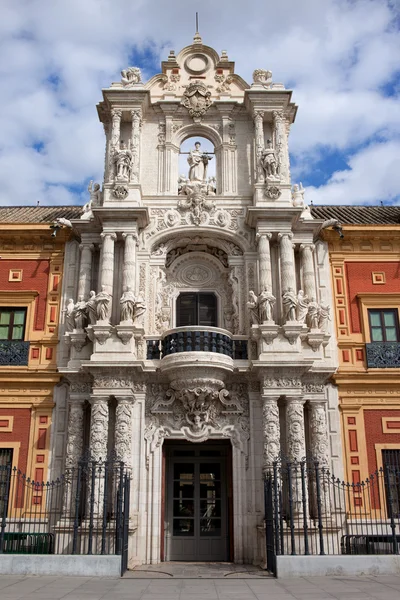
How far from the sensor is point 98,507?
54.1 feet

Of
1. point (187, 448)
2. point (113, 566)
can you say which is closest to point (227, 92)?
point (187, 448)

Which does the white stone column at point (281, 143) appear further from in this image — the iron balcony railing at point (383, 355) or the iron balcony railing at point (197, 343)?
the iron balcony railing at point (383, 355)

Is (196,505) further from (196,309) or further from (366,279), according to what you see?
(366,279)

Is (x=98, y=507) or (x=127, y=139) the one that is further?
(x=127, y=139)

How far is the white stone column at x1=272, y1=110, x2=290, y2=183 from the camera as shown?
68.0 ft

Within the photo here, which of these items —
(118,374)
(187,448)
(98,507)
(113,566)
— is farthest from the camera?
(187,448)

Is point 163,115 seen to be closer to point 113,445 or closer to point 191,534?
point 113,445

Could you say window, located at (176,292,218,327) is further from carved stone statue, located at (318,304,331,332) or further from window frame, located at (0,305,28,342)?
window frame, located at (0,305,28,342)

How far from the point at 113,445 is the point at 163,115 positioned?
11.8 m

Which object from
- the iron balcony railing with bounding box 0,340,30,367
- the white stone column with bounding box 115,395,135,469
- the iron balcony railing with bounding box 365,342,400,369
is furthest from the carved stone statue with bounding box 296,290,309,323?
the iron balcony railing with bounding box 0,340,30,367

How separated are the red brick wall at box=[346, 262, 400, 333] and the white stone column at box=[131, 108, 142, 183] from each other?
790 cm

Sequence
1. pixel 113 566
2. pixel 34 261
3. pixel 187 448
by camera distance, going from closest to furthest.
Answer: pixel 113 566
pixel 187 448
pixel 34 261

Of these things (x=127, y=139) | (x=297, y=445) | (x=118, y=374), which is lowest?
(x=297, y=445)

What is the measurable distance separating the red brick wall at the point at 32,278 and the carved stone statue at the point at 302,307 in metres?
8.39
